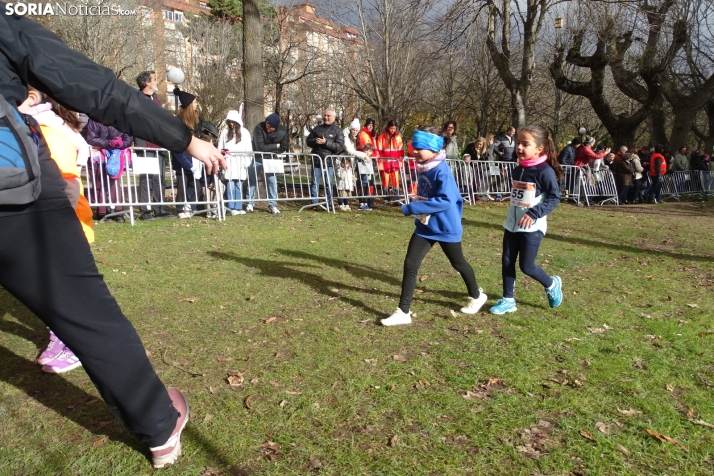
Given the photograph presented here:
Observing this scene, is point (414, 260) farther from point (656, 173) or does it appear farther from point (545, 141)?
point (656, 173)

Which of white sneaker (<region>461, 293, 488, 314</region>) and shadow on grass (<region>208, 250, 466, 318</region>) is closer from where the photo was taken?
white sneaker (<region>461, 293, 488, 314</region>)

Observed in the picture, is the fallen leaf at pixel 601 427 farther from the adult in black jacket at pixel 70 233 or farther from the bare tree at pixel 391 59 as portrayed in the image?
the bare tree at pixel 391 59

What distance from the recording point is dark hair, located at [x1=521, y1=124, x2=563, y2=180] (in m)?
5.00

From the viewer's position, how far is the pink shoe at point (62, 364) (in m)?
3.62

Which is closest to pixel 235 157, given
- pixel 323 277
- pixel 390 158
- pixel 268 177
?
pixel 268 177

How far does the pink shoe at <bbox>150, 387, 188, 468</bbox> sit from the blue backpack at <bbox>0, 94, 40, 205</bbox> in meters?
1.23

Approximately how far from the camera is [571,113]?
37250 millimetres

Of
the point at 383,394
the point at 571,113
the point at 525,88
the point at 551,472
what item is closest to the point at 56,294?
the point at 383,394

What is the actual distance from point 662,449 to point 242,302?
12.1 ft

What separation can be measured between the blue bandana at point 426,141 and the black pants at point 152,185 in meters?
6.33

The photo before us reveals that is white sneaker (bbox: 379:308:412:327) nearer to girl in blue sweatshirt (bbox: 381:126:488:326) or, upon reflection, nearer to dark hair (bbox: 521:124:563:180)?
girl in blue sweatshirt (bbox: 381:126:488:326)

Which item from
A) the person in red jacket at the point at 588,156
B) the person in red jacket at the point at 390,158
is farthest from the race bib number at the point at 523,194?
the person in red jacket at the point at 588,156

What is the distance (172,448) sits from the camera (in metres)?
2.54

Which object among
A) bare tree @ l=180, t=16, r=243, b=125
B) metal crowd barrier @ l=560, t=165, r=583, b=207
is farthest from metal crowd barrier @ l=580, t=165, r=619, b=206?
bare tree @ l=180, t=16, r=243, b=125
